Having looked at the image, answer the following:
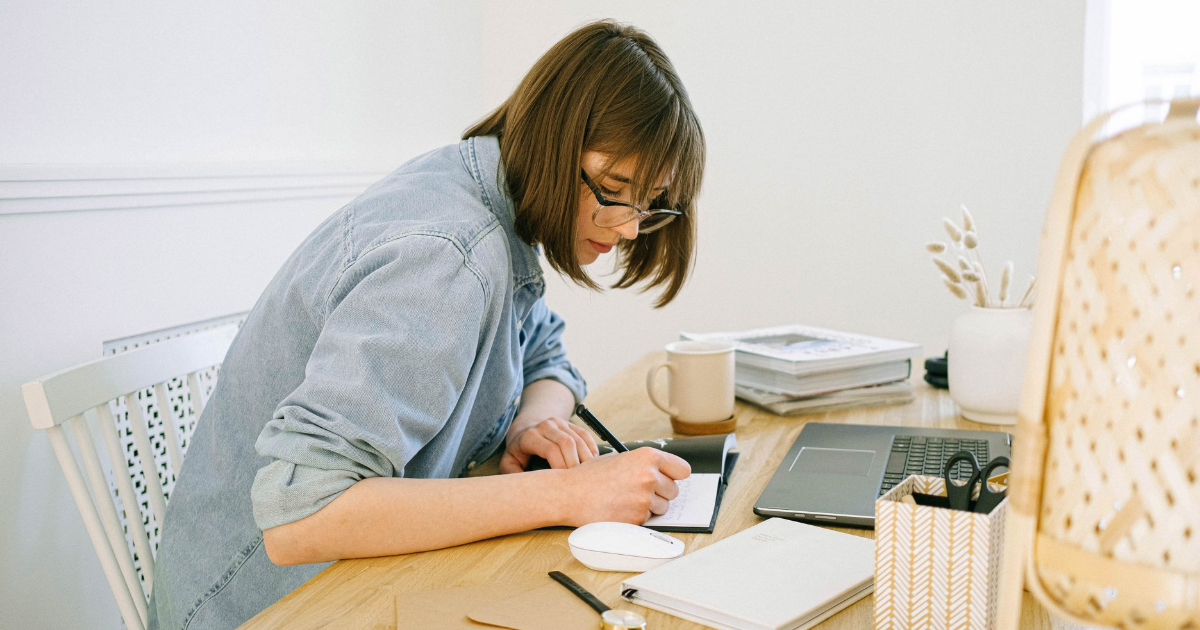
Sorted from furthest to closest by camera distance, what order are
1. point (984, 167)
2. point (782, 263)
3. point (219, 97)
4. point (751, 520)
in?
point (782, 263)
point (984, 167)
point (219, 97)
point (751, 520)

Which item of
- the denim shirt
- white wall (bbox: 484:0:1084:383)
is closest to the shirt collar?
the denim shirt

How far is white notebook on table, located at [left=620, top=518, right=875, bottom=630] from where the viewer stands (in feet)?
2.20

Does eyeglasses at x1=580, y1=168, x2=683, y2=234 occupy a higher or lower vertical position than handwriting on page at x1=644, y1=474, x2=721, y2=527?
higher

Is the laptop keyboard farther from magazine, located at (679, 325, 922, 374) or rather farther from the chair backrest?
the chair backrest

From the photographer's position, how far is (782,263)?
278cm

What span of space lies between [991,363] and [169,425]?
1095 millimetres

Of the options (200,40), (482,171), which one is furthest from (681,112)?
(200,40)

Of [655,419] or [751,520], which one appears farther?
[655,419]

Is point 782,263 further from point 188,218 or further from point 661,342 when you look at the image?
point 188,218

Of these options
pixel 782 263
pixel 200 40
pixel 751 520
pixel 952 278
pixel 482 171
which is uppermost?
pixel 200 40

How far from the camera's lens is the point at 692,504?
3.06ft

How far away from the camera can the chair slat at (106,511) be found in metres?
1.06

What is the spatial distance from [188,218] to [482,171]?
879 mm

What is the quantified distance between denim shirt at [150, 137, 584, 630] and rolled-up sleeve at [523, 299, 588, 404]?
156 millimetres
